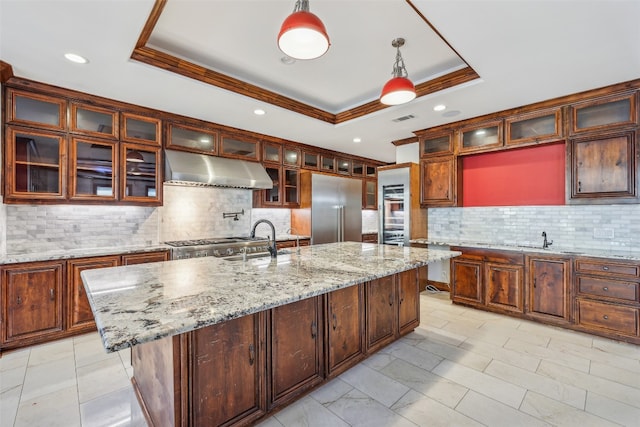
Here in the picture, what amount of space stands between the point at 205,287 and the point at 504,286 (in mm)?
3564

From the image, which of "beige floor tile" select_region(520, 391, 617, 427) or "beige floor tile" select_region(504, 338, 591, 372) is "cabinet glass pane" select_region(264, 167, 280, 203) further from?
"beige floor tile" select_region(520, 391, 617, 427)

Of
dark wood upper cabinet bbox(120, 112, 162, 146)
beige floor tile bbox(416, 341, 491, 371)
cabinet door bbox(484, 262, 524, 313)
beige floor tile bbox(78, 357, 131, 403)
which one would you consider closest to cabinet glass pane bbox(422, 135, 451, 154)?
cabinet door bbox(484, 262, 524, 313)

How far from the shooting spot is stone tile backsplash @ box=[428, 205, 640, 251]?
10.6 ft

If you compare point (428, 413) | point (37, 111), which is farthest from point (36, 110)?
point (428, 413)

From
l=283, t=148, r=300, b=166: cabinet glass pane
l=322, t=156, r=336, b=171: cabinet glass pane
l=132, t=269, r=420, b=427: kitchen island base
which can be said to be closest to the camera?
l=132, t=269, r=420, b=427: kitchen island base

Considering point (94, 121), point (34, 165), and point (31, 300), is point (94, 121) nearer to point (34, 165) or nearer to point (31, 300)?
point (34, 165)

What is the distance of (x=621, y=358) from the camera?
8.47 feet

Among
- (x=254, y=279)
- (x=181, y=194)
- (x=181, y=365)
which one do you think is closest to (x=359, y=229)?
(x=181, y=194)

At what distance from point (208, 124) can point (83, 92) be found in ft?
4.63

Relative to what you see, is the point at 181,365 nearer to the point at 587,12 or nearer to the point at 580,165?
the point at 587,12

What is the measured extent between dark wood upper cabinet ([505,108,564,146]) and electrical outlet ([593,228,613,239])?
1.15 meters

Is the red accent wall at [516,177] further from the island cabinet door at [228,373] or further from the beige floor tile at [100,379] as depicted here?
the beige floor tile at [100,379]

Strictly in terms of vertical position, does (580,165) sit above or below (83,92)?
below

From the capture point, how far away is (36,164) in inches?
118
